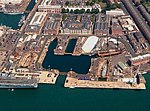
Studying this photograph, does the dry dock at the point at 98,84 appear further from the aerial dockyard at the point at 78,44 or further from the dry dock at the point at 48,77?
the dry dock at the point at 48,77

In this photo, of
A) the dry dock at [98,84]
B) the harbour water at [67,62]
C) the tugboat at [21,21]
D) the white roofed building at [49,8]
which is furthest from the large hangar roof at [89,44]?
the tugboat at [21,21]

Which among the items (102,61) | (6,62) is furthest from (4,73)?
(102,61)

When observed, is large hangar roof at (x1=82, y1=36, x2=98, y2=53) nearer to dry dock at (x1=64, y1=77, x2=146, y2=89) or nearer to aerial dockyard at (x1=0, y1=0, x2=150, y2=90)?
aerial dockyard at (x1=0, y1=0, x2=150, y2=90)

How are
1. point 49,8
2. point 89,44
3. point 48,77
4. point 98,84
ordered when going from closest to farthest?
1. point 98,84
2. point 48,77
3. point 89,44
4. point 49,8

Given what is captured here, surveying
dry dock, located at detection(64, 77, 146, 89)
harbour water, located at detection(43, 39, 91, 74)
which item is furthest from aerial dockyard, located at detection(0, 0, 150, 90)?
harbour water, located at detection(43, 39, 91, 74)

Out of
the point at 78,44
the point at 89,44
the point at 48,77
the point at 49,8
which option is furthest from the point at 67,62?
the point at 49,8

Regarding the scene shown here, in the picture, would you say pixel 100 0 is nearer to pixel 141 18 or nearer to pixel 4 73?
pixel 141 18

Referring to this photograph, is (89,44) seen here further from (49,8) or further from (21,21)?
(49,8)

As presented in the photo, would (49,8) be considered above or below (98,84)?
above

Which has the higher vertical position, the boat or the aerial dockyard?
the aerial dockyard
